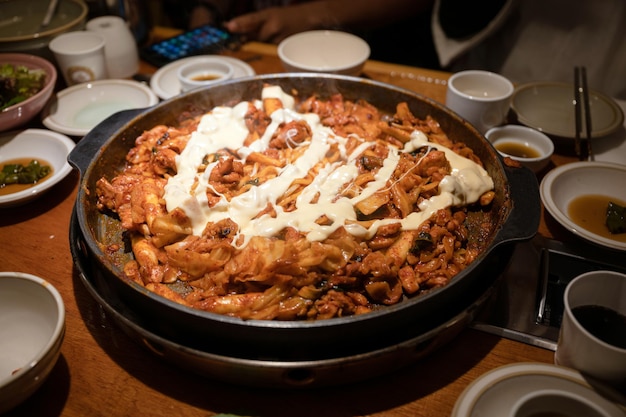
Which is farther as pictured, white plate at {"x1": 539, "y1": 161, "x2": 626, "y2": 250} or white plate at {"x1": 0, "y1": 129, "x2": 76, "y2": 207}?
white plate at {"x1": 0, "y1": 129, "x2": 76, "y2": 207}

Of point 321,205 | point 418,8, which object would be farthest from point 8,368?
point 418,8

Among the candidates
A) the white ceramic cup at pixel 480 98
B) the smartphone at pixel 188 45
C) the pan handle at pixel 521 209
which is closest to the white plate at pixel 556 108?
the white ceramic cup at pixel 480 98

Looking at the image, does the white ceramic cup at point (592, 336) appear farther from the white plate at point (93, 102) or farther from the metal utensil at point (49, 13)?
the metal utensil at point (49, 13)

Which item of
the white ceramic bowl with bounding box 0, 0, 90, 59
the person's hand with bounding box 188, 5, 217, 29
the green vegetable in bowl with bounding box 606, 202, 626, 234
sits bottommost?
the green vegetable in bowl with bounding box 606, 202, 626, 234

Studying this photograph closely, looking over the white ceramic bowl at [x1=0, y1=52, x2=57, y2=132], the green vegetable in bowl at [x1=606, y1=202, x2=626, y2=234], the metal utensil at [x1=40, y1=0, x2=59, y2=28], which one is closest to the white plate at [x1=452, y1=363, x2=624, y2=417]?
the green vegetable in bowl at [x1=606, y1=202, x2=626, y2=234]

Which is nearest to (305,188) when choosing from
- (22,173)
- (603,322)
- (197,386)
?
(197,386)

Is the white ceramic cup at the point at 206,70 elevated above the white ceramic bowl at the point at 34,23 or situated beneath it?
situated beneath

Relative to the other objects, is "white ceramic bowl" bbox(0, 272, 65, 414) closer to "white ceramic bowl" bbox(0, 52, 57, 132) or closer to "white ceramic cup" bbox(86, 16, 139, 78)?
"white ceramic bowl" bbox(0, 52, 57, 132)
